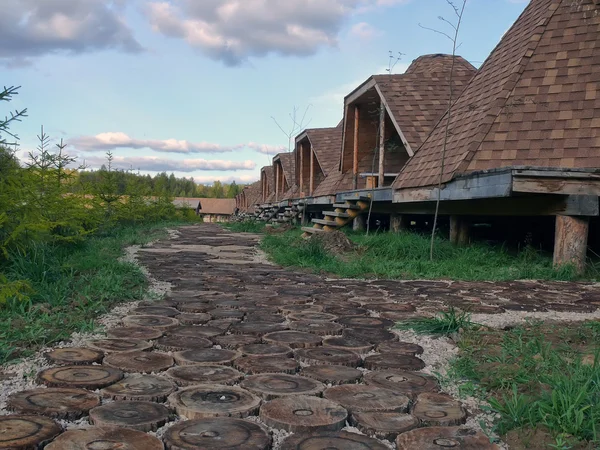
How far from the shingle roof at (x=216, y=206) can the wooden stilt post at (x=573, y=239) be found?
250 ft

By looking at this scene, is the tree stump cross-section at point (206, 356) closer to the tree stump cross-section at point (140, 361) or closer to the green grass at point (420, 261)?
the tree stump cross-section at point (140, 361)

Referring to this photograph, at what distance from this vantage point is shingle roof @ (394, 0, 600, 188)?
24.9 ft

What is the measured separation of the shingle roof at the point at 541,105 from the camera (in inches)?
298


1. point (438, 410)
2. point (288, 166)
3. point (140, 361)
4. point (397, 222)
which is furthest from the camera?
point (288, 166)

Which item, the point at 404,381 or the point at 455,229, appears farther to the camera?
the point at 455,229

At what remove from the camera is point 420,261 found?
758cm

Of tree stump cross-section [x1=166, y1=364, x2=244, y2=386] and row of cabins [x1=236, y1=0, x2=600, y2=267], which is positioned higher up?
row of cabins [x1=236, y1=0, x2=600, y2=267]

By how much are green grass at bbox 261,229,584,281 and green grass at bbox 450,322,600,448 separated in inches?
127

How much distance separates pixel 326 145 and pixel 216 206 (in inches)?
2509

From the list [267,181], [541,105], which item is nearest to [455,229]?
[541,105]

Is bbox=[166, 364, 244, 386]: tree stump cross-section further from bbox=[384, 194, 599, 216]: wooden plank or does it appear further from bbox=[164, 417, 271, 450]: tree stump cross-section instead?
bbox=[384, 194, 599, 216]: wooden plank

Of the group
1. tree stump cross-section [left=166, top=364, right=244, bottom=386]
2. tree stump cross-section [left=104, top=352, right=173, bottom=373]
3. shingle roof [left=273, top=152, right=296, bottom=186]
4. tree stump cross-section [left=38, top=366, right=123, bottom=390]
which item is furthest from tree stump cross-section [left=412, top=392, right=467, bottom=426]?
shingle roof [left=273, top=152, right=296, bottom=186]

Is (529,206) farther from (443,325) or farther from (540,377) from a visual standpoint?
(540,377)

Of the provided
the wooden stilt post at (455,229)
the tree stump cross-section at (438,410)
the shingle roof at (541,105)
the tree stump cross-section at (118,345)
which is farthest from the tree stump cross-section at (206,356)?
the wooden stilt post at (455,229)
